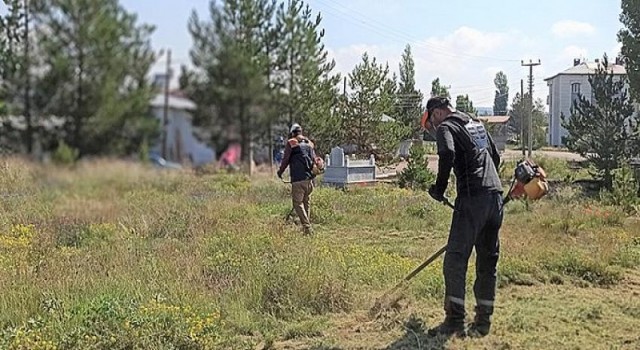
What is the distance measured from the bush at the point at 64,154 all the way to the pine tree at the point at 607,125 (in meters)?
20.4

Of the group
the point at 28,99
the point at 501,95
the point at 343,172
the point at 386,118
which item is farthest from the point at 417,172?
the point at 501,95

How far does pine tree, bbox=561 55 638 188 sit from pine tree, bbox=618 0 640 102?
5979 millimetres

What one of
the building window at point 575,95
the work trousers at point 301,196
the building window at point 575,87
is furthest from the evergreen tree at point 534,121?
the work trousers at point 301,196

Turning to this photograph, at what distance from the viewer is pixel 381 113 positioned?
23.3m

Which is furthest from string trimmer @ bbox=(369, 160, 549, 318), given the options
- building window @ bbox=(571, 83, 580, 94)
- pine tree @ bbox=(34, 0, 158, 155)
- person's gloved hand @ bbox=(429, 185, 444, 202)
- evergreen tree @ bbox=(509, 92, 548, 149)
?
evergreen tree @ bbox=(509, 92, 548, 149)

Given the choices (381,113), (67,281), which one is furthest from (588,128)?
(67,281)

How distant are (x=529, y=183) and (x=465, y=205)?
0.86 meters

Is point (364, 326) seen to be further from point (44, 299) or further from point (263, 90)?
point (263, 90)

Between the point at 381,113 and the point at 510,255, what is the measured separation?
15992 millimetres

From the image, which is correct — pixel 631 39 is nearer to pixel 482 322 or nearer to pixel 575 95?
pixel 575 95

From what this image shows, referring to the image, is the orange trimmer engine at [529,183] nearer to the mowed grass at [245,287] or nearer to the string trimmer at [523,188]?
the string trimmer at [523,188]

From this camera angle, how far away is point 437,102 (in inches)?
209

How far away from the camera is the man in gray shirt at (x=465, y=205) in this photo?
16.4 ft

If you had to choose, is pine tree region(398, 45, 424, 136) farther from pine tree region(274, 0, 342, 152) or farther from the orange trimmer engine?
pine tree region(274, 0, 342, 152)
